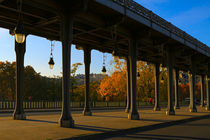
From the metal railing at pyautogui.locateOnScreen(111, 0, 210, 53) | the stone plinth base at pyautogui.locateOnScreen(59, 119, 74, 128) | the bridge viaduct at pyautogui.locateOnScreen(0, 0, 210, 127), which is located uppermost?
the metal railing at pyautogui.locateOnScreen(111, 0, 210, 53)

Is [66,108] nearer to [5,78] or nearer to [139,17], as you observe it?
[139,17]

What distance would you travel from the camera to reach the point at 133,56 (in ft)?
55.6

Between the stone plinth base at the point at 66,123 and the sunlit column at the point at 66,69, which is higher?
the sunlit column at the point at 66,69

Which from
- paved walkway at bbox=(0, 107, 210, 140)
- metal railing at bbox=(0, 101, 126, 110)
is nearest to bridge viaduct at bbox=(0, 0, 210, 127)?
paved walkway at bbox=(0, 107, 210, 140)

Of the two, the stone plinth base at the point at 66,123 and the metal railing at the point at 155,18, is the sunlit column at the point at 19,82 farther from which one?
the metal railing at the point at 155,18

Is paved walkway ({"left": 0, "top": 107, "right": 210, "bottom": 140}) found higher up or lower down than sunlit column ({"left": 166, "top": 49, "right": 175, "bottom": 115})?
lower down

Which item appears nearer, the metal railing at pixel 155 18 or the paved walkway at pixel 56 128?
the paved walkway at pixel 56 128

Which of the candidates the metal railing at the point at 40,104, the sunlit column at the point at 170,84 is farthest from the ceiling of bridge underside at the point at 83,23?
the metal railing at the point at 40,104

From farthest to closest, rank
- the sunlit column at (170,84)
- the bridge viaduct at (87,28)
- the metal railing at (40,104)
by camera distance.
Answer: the metal railing at (40,104)
the sunlit column at (170,84)
the bridge viaduct at (87,28)

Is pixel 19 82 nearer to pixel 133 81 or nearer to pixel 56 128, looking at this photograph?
pixel 56 128

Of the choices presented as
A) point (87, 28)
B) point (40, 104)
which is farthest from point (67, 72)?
point (40, 104)


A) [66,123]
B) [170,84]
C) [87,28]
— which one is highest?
[87,28]

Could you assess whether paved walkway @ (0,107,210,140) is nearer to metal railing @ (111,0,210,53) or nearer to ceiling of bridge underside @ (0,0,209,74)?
ceiling of bridge underside @ (0,0,209,74)

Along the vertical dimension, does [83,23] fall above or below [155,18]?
below
